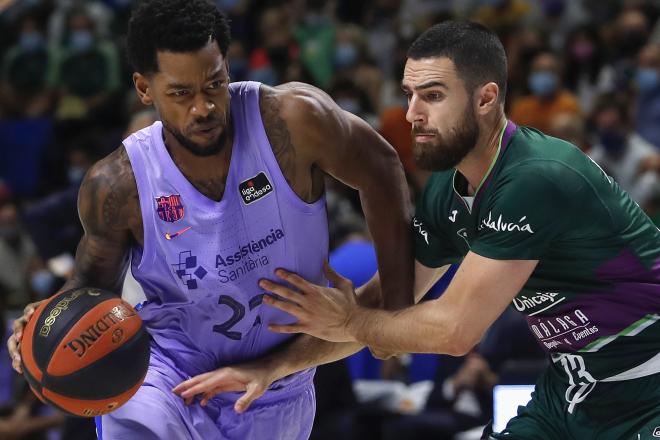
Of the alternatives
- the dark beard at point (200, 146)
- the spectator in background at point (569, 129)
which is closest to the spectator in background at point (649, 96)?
the spectator in background at point (569, 129)

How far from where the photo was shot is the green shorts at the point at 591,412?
12.9 feet

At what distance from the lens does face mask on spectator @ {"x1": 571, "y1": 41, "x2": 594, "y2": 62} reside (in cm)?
1087

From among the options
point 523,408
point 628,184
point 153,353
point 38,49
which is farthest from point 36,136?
point 523,408

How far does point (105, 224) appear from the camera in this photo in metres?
4.29

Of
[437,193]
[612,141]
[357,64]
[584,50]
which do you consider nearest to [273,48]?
[357,64]

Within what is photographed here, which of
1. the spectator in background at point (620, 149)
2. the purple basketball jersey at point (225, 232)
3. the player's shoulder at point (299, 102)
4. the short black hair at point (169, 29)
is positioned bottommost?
the spectator in background at point (620, 149)

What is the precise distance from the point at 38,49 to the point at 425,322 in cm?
991

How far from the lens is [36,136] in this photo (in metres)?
12.0

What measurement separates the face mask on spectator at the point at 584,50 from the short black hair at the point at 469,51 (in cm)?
714

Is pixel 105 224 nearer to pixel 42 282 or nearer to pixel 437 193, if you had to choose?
pixel 437 193

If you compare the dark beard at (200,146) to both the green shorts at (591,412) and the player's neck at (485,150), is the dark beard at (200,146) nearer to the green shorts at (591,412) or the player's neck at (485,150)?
the player's neck at (485,150)

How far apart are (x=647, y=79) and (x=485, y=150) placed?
6.46m

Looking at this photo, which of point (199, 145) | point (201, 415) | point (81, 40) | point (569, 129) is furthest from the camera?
point (81, 40)

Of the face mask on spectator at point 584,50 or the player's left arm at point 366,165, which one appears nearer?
the player's left arm at point 366,165
